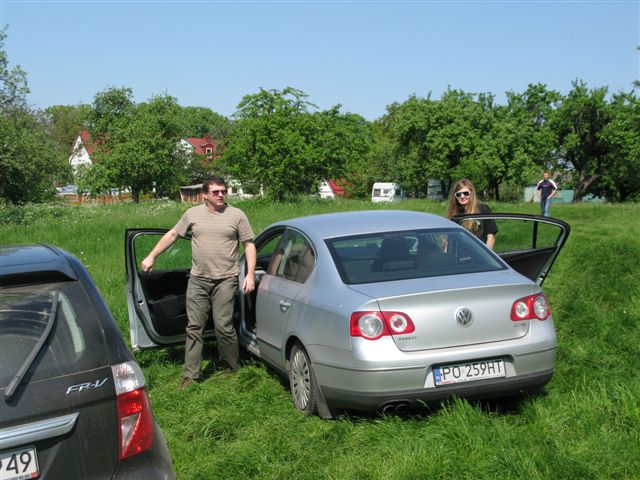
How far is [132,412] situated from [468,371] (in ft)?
8.55

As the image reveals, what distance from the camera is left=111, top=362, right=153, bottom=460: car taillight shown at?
3035 millimetres

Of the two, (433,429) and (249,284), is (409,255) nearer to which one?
(433,429)

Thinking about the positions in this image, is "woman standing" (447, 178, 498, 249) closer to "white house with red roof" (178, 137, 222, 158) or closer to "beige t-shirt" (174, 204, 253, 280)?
"beige t-shirt" (174, 204, 253, 280)

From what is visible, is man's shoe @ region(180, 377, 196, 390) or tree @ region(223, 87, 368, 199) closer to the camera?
man's shoe @ region(180, 377, 196, 390)

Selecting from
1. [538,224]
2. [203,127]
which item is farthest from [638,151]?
→ [203,127]

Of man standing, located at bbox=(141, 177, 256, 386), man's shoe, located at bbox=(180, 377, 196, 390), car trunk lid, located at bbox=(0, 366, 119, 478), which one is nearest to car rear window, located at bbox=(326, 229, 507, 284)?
man standing, located at bbox=(141, 177, 256, 386)

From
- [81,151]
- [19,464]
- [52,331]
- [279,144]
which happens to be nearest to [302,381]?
[52,331]

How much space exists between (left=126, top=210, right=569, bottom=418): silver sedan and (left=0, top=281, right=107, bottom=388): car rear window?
218cm

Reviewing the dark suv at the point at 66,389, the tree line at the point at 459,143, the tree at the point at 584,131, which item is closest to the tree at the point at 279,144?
the tree line at the point at 459,143

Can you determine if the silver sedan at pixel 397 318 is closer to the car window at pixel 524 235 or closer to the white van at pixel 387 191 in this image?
the car window at pixel 524 235

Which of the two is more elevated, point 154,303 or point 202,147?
A: point 202,147

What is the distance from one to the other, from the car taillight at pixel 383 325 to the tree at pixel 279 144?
3476 centimetres

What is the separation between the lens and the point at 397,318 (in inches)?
192

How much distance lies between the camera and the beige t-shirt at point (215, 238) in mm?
6957
